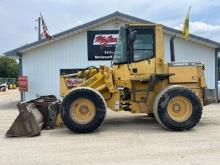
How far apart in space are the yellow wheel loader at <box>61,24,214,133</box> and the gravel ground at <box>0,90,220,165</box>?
466mm

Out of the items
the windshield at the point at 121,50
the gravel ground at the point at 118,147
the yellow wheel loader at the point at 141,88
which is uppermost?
the windshield at the point at 121,50

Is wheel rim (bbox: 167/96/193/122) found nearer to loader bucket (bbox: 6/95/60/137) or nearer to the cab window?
the cab window

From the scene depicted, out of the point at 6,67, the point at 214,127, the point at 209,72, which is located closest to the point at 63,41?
the point at 209,72

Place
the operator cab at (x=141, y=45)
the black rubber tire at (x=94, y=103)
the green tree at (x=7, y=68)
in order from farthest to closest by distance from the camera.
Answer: the green tree at (x=7, y=68), the operator cab at (x=141, y=45), the black rubber tire at (x=94, y=103)

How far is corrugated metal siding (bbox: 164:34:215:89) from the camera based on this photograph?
24688mm

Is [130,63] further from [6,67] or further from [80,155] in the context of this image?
[6,67]

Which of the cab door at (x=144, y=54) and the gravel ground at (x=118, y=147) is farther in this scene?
the cab door at (x=144, y=54)

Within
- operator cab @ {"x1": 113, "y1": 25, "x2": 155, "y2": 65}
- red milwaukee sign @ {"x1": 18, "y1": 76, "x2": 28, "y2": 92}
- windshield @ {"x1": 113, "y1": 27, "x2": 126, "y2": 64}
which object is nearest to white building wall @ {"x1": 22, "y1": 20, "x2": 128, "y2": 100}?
red milwaukee sign @ {"x1": 18, "y1": 76, "x2": 28, "y2": 92}

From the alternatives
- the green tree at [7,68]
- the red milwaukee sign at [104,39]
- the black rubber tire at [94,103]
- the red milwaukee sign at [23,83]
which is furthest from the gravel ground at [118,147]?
the green tree at [7,68]

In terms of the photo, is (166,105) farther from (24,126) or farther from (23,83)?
(23,83)

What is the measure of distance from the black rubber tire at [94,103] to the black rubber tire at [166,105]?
1.49 meters

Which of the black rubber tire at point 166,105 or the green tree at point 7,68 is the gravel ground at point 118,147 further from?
the green tree at point 7,68

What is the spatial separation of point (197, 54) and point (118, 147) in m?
15.5

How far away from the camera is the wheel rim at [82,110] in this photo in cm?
1277
